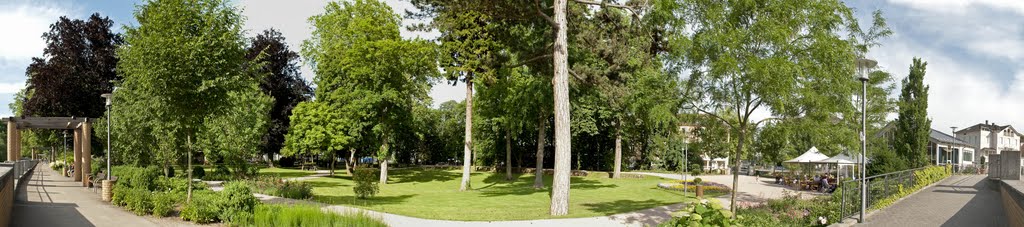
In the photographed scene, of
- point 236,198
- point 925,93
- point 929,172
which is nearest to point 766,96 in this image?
point 236,198

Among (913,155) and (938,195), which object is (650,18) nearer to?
(938,195)

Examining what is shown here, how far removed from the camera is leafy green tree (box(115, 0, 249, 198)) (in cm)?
1661

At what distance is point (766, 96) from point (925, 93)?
29.3 m

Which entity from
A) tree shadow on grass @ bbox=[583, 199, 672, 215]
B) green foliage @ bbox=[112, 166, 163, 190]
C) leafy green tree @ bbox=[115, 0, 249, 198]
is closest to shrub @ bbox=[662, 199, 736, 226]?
tree shadow on grass @ bbox=[583, 199, 672, 215]

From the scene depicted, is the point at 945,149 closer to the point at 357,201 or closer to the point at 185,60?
the point at 357,201

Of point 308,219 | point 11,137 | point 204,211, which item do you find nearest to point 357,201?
point 204,211

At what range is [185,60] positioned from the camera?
54.9 ft

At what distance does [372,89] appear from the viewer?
35.0 m

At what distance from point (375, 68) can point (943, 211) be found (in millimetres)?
26563

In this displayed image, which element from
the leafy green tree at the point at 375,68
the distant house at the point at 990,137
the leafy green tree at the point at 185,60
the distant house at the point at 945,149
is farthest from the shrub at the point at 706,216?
the distant house at the point at 990,137

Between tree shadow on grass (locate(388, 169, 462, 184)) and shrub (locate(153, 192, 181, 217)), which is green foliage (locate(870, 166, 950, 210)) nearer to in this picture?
shrub (locate(153, 192, 181, 217))

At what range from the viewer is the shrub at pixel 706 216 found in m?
7.02

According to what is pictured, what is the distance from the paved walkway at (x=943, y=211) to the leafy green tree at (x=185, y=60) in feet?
55.4

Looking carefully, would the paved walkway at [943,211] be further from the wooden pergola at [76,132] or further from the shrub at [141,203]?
the wooden pergola at [76,132]
